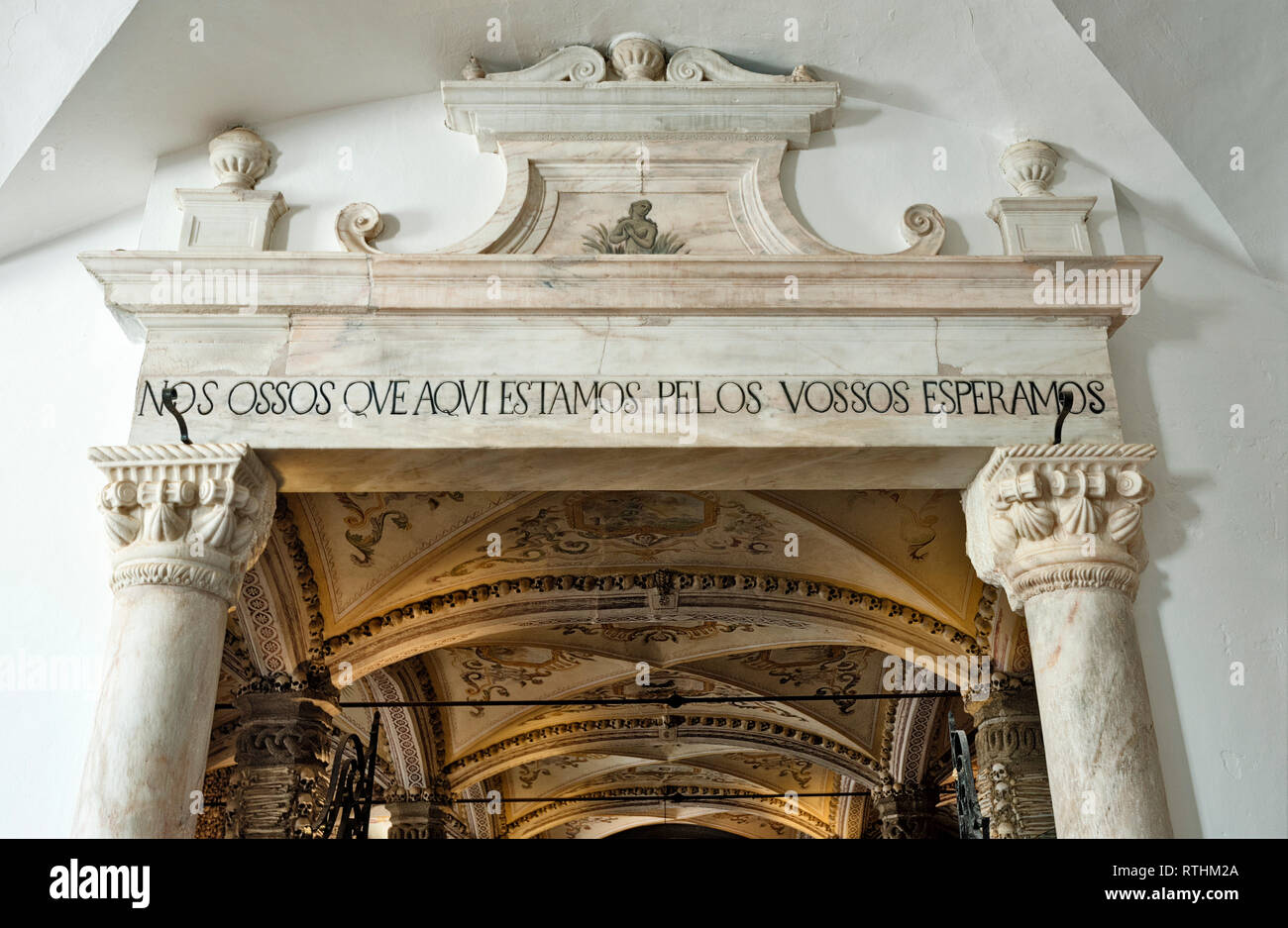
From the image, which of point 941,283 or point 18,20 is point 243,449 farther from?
point 941,283

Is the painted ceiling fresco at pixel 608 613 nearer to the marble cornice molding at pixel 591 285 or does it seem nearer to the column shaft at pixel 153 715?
the marble cornice molding at pixel 591 285

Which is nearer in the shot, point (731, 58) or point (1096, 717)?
point (1096, 717)

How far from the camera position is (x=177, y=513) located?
4875 mm

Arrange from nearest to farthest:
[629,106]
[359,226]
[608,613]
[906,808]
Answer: [359,226] → [629,106] → [608,613] → [906,808]

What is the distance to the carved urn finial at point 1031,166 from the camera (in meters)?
5.70

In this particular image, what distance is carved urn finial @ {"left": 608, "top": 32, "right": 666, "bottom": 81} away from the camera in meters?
5.86

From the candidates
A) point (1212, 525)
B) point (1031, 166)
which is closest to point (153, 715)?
point (1212, 525)

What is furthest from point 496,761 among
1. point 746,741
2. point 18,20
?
point 18,20

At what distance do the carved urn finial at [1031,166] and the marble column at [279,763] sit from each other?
530 centimetres

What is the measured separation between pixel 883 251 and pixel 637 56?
146cm

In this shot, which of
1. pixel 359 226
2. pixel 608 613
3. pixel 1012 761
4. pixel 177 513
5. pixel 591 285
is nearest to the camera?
pixel 177 513

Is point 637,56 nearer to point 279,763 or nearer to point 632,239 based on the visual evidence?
point 632,239

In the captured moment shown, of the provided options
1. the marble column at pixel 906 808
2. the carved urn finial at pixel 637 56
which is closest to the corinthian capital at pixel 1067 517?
the carved urn finial at pixel 637 56
